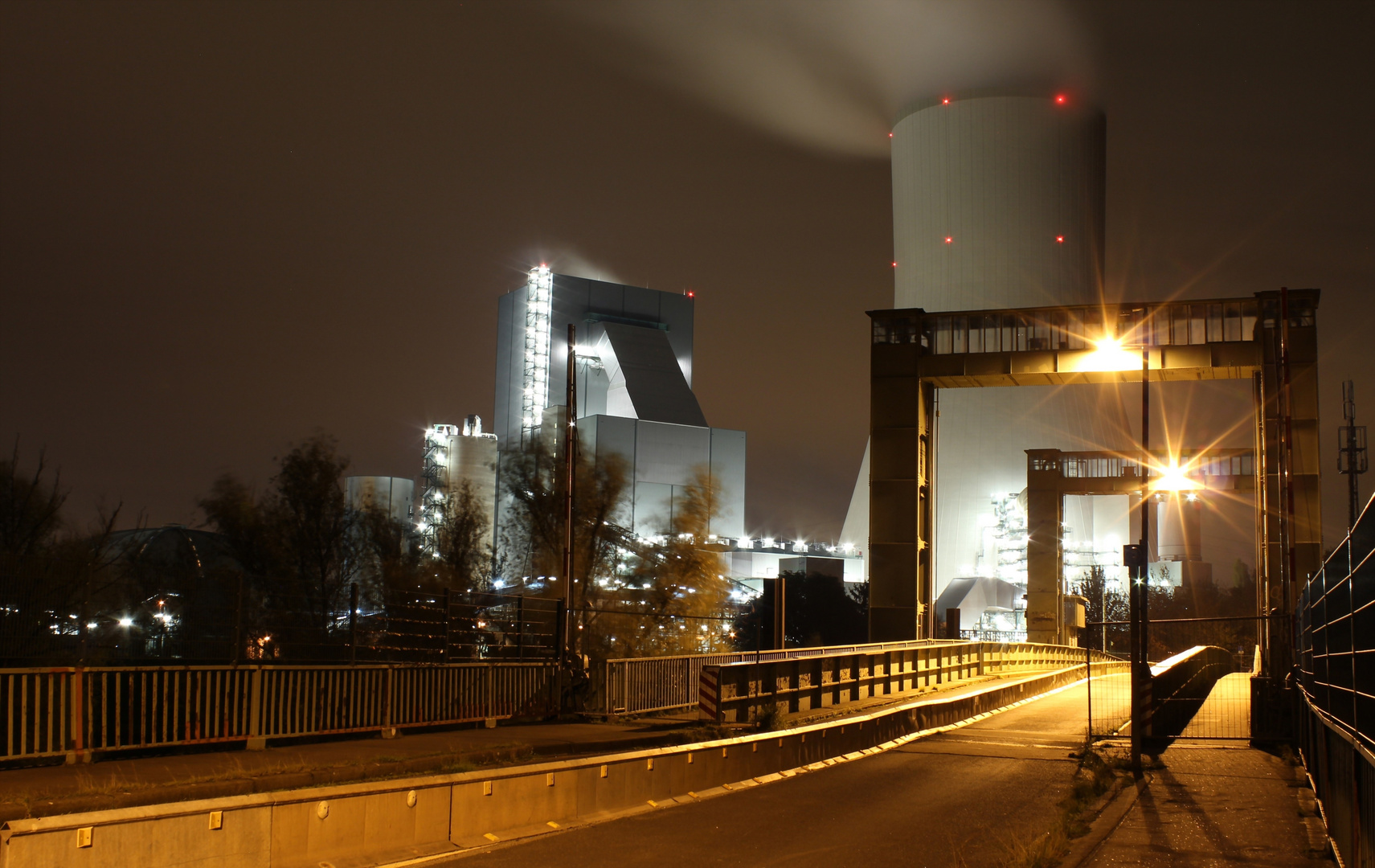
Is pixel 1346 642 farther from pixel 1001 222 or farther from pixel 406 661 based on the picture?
pixel 1001 222

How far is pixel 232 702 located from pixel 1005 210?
62387 mm

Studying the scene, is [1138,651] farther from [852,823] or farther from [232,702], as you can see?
[232,702]

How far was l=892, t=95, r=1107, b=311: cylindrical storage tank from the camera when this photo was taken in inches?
2734

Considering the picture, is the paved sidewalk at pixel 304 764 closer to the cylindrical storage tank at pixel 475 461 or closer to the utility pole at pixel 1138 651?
the utility pole at pixel 1138 651

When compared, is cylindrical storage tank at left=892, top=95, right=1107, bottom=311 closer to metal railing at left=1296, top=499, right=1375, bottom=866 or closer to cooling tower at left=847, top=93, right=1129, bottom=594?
cooling tower at left=847, top=93, right=1129, bottom=594

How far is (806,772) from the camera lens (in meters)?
13.5

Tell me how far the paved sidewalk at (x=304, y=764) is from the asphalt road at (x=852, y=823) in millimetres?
2565

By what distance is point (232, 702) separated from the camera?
46.0 feet

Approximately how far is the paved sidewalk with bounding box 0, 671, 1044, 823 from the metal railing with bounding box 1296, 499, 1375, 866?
7.31m

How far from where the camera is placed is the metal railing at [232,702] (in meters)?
12.3

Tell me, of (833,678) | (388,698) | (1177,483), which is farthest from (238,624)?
(1177,483)

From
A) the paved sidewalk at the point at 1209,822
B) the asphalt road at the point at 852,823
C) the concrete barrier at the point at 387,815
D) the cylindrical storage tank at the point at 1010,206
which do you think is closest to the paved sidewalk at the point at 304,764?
the concrete barrier at the point at 387,815

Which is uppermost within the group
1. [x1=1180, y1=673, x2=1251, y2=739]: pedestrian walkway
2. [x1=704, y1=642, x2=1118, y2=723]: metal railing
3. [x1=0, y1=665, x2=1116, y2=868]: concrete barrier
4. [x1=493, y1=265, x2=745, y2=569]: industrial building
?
[x1=493, y1=265, x2=745, y2=569]: industrial building

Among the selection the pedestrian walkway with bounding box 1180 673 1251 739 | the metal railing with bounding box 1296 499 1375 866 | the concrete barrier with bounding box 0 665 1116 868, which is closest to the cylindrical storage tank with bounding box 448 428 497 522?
the pedestrian walkway with bounding box 1180 673 1251 739
